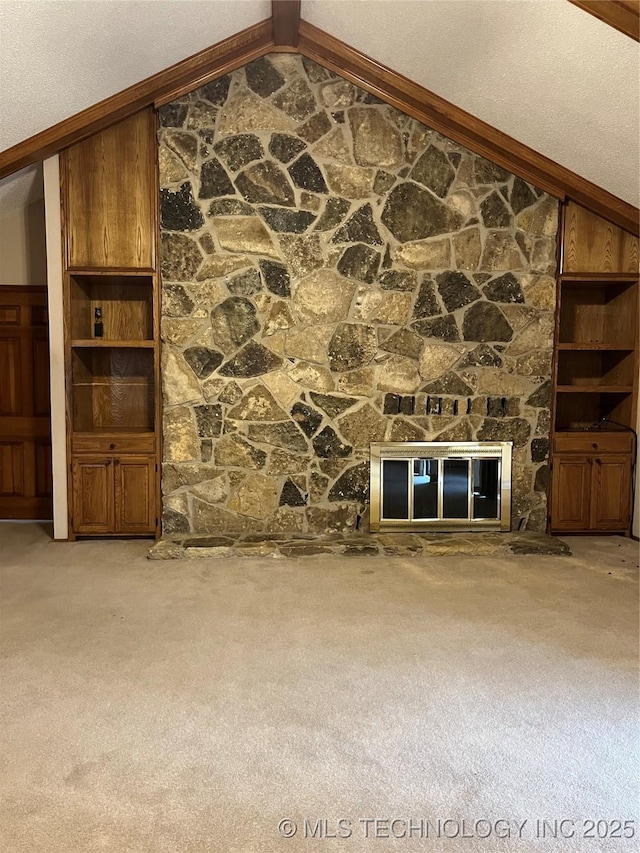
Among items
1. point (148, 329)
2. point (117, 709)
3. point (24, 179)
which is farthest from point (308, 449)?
point (24, 179)

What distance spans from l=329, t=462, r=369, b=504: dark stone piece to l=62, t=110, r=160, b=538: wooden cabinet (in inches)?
51.2

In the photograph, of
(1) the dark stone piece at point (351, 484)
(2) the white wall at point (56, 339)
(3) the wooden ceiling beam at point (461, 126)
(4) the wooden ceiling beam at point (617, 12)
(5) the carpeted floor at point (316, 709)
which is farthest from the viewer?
(1) the dark stone piece at point (351, 484)

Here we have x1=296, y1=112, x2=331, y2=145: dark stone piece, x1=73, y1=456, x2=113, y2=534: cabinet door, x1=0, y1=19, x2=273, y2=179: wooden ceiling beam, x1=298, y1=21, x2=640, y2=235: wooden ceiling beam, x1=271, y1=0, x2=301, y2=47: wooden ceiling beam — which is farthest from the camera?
x1=73, y1=456, x2=113, y2=534: cabinet door

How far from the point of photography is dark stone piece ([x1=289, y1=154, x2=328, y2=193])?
4445mm

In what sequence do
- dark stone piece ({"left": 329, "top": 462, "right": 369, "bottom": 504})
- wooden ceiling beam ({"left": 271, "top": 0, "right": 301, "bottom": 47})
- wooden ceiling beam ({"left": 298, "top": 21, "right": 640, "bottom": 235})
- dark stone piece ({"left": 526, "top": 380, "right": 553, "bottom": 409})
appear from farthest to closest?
dark stone piece ({"left": 526, "top": 380, "right": 553, "bottom": 409}), dark stone piece ({"left": 329, "top": 462, "right": 369, "bottom": 504}), wooden ceiling beam ({"left": 298, "top": 21, "right": 640, "bottom": 235}), wooden ceiling beam ({"left": 271, "top": 0, "right": 301, "bottom": 47})

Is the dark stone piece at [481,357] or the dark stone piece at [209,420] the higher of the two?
the dark stone piece at [481,357]

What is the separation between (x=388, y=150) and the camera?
448 centimetres

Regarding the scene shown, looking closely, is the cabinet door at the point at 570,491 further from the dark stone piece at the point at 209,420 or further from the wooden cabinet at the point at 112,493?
the wooden cabinet at the point at 112,493

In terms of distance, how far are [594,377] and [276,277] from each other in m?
2.71

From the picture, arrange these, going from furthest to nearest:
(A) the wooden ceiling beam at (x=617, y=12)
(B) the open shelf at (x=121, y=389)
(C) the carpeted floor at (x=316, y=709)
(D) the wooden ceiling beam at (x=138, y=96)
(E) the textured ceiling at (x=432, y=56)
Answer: (B) the open shelf at (x=121, y=389) < (D) the wooden ceiling beam at (x=138, y=96) < (E) the textured ceiling at (x=432, y=56) < (A) the wooden ceiling beam at (x=617, y=12) < (C) the carpeted floor at (x=316, y=709)

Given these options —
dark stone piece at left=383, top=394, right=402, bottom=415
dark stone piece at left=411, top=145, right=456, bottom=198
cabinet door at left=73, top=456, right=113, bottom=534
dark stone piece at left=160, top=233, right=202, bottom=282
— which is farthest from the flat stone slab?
dark stone piece at left=411, top=145, right=456, bottom=198

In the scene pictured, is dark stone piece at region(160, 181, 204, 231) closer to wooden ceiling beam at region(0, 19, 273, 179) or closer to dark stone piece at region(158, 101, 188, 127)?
dark stone piece at region(158, 101, 188, 127)

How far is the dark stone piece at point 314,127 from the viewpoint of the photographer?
4.42 metres

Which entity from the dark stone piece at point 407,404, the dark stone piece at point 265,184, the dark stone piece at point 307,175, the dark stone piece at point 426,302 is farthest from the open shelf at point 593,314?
the dark stone piece at point 265,184
